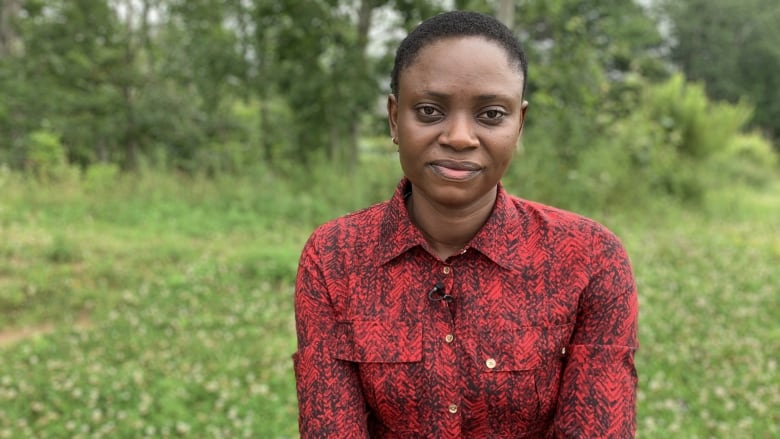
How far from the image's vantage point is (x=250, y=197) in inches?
359

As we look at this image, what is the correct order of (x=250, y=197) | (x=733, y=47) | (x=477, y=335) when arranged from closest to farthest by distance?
(x=477, y=335)
(x=250, y=197)
(x=733, y=47)

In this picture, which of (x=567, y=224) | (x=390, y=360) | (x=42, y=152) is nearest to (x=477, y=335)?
(x=390, y=360)

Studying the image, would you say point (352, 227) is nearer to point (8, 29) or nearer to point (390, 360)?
point (390, 360)

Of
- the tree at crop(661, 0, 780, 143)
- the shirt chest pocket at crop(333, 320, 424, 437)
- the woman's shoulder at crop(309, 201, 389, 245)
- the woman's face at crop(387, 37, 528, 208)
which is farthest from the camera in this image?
the tree at crop(661, 0, 780, 143)

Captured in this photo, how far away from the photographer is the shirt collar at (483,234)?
5.01 feet

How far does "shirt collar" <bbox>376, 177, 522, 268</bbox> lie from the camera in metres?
1.53

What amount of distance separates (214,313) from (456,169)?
4416mm

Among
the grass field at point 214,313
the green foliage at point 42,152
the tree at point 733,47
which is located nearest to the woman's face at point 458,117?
the grass field at point 214,313

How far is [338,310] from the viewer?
5.14ft

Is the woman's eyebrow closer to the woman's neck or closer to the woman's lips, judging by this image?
the woman's lips

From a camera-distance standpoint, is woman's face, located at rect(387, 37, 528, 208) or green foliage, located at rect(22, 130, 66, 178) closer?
woman's face, located at rect(387, 37, 528, 208)

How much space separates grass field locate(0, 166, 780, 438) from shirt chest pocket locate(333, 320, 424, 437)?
2498mm

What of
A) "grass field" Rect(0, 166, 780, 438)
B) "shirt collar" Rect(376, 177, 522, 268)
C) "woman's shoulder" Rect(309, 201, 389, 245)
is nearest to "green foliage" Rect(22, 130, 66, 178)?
"grass field" Rect(0, 166, 780, 438)

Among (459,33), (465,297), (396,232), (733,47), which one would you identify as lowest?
(465,297)
